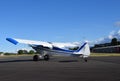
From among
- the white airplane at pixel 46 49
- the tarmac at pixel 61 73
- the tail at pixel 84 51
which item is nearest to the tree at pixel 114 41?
the white airplane at pixel 46 49

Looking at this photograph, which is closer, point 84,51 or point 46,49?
point 84,51

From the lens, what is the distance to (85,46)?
1535 inches

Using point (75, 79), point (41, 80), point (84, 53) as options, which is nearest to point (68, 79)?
point (75, 79)

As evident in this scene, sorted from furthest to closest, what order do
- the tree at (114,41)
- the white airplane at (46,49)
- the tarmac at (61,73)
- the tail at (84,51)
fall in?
the tree at (114,41), the white airplane at (46,49), the tail at (84,51), the tarmac at (61,73)

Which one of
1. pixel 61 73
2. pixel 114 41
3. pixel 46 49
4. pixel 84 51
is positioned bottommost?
pixel 61 73

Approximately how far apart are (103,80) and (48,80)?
2.87 metres

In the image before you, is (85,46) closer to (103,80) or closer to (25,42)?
(25,42)

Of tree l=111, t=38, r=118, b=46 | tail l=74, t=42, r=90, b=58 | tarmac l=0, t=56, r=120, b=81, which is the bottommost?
tarmac l=0, t=56, r=120, b=81

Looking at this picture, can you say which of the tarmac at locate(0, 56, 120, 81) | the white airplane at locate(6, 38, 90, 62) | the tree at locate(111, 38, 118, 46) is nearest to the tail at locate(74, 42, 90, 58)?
the white airplane at locate(6, 38, 90, 62)

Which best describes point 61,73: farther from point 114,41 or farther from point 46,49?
point 114,41

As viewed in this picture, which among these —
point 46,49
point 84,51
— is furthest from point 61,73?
point 46,49

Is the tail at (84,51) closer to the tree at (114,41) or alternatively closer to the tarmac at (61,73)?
the tarmac at (61,73)

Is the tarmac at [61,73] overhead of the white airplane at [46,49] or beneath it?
beneath

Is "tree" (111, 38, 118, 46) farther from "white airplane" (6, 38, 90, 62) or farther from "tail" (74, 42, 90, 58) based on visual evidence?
"tail" (74, 42, 90, 58)
